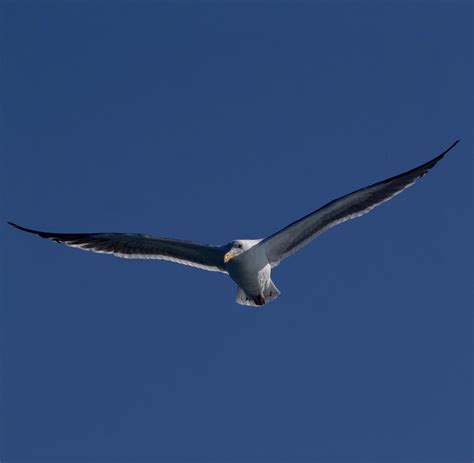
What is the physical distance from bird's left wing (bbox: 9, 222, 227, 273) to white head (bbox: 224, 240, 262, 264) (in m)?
0.44

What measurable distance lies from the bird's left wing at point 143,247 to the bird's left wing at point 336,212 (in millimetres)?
886

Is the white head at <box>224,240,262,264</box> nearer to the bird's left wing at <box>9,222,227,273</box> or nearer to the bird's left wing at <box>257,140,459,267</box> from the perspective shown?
the bird's left wing at <box>257,140,459,267</box>

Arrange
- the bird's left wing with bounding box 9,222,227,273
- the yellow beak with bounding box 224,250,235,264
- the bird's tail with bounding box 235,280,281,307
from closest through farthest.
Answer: the yellow beak with bounding box 224,250,235,264
the bird's tail with bounding box 235,280,281,307
the bird's left wing with bounding box 9,222,227,273

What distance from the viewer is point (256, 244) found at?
51.6 ft

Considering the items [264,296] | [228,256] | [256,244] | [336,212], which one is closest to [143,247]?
[228,256]

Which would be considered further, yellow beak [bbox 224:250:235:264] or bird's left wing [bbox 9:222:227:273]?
bird's left wing [bbox 9:222:227:273]

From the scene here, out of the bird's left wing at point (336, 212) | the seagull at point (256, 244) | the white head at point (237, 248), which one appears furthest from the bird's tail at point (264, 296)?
the white head at point (237, 248)

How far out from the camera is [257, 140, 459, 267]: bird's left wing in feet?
50.9

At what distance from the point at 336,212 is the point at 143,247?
2927 millimetres

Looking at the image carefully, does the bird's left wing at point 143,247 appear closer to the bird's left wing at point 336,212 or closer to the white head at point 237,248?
the white head at point 237,248

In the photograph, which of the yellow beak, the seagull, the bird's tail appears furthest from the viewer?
the bird's tail

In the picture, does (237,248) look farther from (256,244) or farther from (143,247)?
(143,247)

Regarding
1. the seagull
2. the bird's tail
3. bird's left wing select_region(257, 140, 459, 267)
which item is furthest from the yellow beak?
the bird's tail

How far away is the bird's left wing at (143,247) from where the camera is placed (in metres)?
16.1
